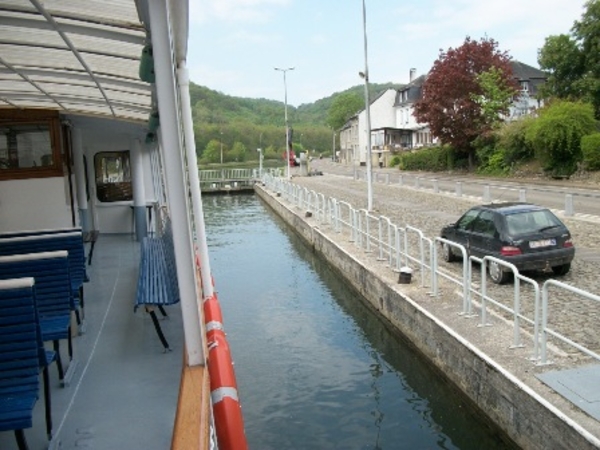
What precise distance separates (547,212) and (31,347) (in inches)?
378

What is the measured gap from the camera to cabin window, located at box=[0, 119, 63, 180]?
844 centimetres

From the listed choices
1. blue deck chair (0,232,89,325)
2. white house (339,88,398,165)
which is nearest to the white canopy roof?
blue deck chair (0,232,89,325)

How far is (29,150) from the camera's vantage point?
339 inches

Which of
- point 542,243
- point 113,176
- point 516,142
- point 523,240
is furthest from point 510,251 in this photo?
point 516,142

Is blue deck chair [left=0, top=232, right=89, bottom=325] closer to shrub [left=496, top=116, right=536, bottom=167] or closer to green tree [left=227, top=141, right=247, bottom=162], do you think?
shrub [left=496, top=116, right=536, bottom=167]

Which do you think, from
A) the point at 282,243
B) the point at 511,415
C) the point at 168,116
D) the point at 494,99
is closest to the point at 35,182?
the point at 168,116

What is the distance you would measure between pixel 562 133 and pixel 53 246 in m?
32.2

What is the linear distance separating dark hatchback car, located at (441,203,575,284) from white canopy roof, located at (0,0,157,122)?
249 inches

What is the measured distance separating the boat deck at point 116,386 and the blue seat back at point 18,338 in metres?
0.59

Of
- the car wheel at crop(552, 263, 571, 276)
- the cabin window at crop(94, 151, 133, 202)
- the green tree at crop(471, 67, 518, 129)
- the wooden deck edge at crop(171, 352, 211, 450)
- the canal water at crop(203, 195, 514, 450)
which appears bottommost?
the canal water at crop(203, 195, 514, 450)

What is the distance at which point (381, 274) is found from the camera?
11625 mm

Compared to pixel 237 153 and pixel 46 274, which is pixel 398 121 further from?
pixel 46 274

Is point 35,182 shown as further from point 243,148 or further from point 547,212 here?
point 243,148

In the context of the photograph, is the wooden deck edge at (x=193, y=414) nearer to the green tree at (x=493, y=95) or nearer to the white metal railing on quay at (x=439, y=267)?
the white metal railing on quay at (x=439, y=267)
